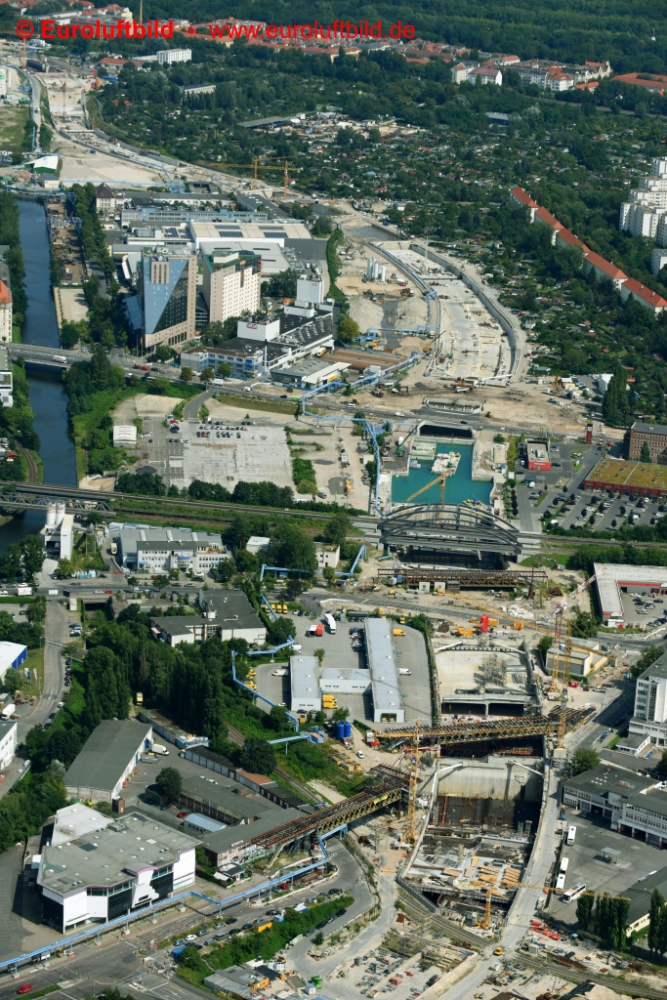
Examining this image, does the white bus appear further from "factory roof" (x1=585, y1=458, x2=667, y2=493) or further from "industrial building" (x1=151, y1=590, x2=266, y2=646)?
"factory roof" (x1=585, y1=458, x2=667, y2=493)

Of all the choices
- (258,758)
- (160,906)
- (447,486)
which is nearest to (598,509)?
(447,486)

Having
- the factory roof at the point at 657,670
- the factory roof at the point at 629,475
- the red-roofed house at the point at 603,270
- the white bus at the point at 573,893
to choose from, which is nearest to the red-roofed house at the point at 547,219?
the red-roofed house at the point at 603,270

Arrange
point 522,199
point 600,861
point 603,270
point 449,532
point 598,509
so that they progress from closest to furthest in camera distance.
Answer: point 600,861, point 449,532, point 598,509, point 603,270, point 522,199

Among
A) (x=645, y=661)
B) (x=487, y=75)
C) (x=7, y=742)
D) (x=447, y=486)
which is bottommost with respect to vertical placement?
(x=447, y=486)

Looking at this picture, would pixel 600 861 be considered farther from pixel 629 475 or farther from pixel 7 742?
pixel 629 475

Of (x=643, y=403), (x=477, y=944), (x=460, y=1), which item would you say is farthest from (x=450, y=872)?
(x=460, y=1)

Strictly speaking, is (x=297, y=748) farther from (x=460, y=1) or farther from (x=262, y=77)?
(x=460, y=1)
